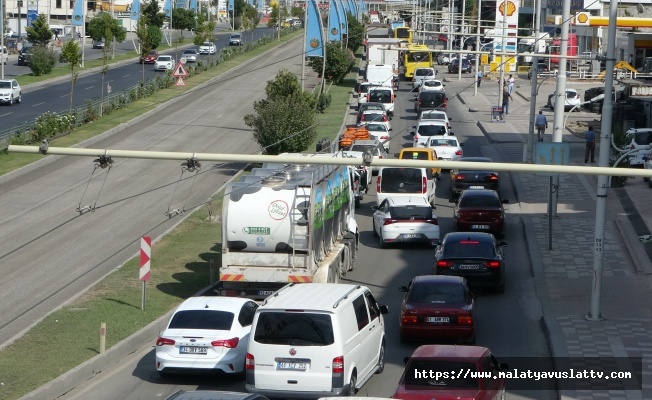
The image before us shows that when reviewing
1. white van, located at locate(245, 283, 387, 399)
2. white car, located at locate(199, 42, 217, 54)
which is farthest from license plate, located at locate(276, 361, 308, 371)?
white car, located at locate(199, 42, 217, 54)

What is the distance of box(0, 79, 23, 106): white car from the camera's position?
64500 millimetres

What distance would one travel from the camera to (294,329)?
56.2 ft

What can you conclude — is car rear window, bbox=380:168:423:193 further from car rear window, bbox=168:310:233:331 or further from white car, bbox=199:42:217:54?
white car, bbox=199:42:217:54

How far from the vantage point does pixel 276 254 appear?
2458 cm

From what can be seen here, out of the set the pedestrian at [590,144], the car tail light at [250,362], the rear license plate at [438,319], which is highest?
the pedestrian at [590,144]

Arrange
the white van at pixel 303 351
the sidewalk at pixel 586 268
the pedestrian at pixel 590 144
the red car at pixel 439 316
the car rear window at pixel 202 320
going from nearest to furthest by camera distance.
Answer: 1. the white van at pixel 303 351
2. the car rear window at pixel 202 320
3. the red car at pixel 439 316
4. the sidewalk at pixel 586 268
5. the pedestrian at pixel 590 144

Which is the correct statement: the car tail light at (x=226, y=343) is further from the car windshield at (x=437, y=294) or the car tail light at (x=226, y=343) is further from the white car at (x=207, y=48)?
the white car at (x=207, y=48)

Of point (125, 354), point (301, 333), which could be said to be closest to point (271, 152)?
point (125, 354)

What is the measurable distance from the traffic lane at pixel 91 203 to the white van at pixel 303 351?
2577 millimetres

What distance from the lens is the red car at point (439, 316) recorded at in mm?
21375

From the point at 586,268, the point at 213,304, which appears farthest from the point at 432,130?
the point at 213,304

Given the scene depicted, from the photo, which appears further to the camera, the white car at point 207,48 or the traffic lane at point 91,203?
the white car at point 207,48

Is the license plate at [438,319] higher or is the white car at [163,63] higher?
the white car at [163,63]

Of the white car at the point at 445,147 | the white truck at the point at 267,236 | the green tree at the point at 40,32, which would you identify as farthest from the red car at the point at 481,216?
the green tree at the point at 40,32
